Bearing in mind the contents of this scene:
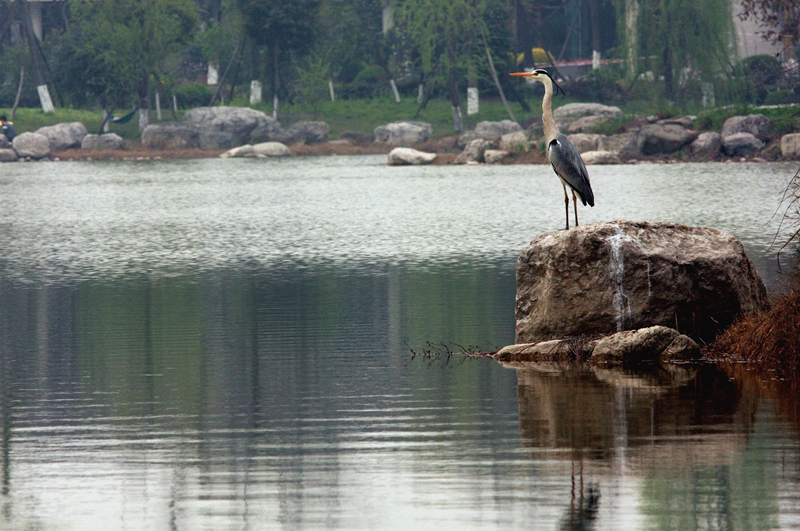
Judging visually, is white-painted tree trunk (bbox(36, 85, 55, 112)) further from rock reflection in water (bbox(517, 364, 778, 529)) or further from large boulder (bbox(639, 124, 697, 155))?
rock reflection in water (bbox(517, 364, 778, 529))

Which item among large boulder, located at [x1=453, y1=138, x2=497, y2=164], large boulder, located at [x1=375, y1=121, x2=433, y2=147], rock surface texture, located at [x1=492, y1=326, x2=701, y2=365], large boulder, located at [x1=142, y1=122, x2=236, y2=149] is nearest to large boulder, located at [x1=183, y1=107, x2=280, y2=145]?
large boulder, located at [x1=142, y1=122, x2=236, y2=149]

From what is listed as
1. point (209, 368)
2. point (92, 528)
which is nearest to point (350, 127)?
point (209, 368)

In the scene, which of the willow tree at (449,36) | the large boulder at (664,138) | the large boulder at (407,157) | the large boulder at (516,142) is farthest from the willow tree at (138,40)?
the large boulder at (664,138)

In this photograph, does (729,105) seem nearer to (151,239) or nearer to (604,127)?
(604,127)

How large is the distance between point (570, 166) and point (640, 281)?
2.12 metres

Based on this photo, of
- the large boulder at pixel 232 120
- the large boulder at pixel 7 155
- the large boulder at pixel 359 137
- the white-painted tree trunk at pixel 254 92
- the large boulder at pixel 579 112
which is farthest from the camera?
the white-painted tree trunk at pixel 254 92

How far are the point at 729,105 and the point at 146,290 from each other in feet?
185

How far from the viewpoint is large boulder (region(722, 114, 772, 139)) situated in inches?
2576

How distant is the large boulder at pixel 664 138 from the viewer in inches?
2576

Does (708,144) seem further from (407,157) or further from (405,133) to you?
(405,133)

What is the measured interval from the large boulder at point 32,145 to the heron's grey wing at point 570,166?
235 ft

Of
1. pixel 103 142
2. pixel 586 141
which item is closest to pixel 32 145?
pixel 103 142

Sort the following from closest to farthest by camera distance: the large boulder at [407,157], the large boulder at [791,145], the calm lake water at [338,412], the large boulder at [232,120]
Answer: the calm lake water at [338,412]
the large boulder at [791,145]
the large boulder at [407,157]
the large boulder at [232,120]

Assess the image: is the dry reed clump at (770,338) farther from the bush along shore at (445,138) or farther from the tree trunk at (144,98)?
the tree trunk at (144,98)
